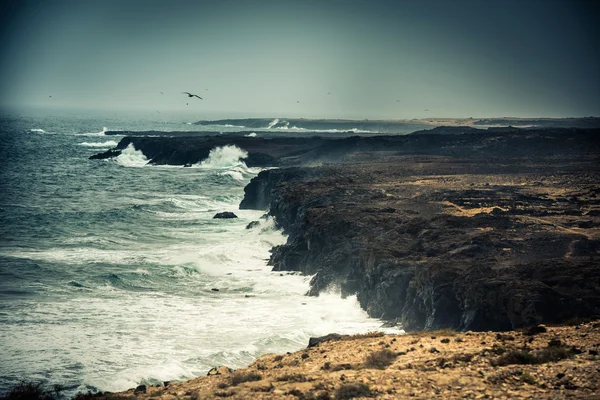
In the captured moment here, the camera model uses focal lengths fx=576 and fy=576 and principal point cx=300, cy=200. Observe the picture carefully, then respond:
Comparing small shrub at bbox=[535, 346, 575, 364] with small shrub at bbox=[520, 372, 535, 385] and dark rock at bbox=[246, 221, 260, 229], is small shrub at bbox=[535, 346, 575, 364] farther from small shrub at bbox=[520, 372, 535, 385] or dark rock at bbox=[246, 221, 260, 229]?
dark rock at bbox=[246, 221, 260, 229]

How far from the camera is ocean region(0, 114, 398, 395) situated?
21.6 meters

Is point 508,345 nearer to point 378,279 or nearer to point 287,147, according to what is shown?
point 378,279

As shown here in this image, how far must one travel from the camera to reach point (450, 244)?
29500mm

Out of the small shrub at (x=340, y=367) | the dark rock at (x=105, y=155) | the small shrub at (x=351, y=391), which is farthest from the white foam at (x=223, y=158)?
the small shrub at (x=351, y=391)

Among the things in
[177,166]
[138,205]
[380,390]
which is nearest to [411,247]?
[380,390]

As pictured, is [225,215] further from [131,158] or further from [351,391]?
[131,158]

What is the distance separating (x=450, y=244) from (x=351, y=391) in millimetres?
17616

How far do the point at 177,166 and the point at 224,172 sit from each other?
18.2 m

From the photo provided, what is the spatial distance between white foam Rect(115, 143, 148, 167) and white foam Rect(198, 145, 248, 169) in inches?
482

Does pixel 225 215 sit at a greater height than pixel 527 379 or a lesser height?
lesser

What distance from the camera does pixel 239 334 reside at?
80.9ft

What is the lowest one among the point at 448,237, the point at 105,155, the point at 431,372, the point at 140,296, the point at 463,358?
the point at 140,296

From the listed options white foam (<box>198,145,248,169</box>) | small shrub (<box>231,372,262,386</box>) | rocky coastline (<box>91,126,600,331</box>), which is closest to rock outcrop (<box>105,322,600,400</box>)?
small shrub (<box>231,372,262,386</box>)

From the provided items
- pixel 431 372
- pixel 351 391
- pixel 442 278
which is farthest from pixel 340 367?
pixel 442 278
